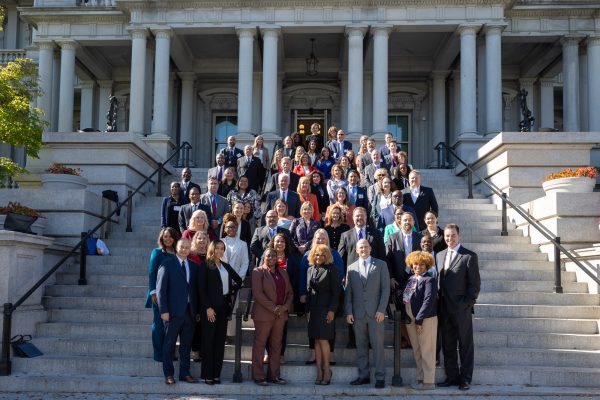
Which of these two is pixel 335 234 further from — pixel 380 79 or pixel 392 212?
pixel 380 79

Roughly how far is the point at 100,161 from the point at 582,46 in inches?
653

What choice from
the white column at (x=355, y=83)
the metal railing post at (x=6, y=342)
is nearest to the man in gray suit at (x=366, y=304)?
the metal railing post at (x=6, y=342)

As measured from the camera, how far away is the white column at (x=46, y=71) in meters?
22.8

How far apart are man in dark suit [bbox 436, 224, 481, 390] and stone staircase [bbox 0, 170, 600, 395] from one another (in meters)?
0.26

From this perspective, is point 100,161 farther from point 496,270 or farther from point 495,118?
point 495,118

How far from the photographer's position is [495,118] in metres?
20.0

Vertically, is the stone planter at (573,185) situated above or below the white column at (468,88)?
below

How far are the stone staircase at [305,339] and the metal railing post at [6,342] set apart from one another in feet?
0.47

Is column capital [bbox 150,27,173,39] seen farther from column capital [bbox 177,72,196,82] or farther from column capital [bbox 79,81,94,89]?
column capital [bbox 79,81,94,89]

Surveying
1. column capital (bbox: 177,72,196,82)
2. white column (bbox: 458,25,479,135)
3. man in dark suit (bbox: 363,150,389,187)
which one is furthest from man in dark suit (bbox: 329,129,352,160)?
column capital (bbox: 177,72,196,82)

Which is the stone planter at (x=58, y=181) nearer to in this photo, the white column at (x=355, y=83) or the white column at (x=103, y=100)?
the white column at (x=355, y=83)

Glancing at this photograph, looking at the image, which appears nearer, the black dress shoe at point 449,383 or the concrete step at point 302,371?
the black dress shoe at point 449,383

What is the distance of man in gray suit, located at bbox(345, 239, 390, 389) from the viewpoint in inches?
327

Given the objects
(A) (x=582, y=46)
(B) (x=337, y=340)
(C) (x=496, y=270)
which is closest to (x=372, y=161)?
(C) (x=496, y=270)
